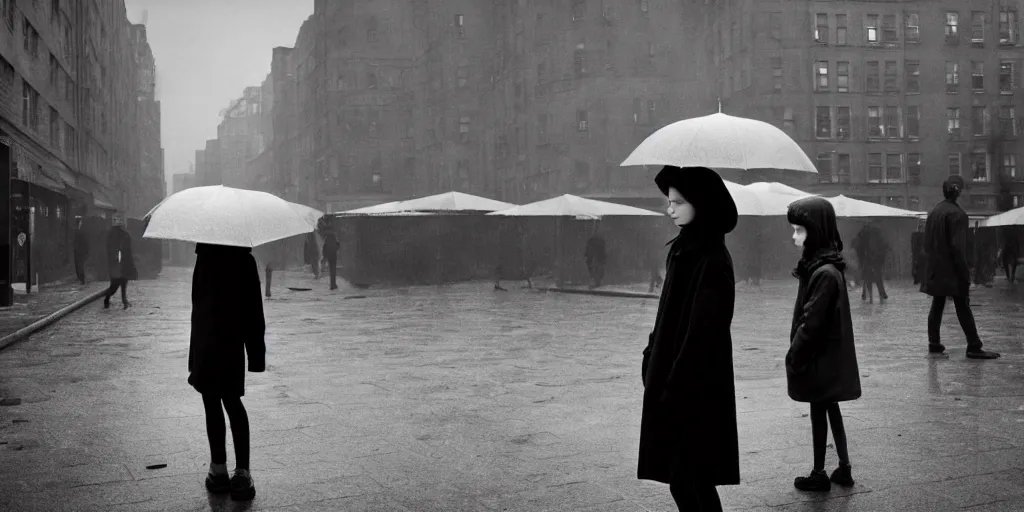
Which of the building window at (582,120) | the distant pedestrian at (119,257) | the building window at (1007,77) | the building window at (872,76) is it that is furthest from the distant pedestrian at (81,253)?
the building window at (1007,77)

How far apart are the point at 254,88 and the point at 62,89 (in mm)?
108171

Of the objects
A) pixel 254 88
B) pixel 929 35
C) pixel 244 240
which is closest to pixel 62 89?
pixel 244 240

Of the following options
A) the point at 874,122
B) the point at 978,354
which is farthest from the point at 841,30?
the point at 978,354

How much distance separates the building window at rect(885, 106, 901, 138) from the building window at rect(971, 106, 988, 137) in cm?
476

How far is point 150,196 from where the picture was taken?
11925cm

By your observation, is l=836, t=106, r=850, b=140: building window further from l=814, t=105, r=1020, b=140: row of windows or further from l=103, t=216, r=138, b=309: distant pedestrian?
l=103, t=216, r=138, b=309: distant pedestrian

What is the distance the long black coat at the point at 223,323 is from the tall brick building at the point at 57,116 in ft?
47.3

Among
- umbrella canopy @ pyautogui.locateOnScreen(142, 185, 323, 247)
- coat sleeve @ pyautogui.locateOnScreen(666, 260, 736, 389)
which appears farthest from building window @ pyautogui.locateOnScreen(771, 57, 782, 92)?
coat sleeve @ pyautogui.locateOnScreen(666, 260, 736, 389)

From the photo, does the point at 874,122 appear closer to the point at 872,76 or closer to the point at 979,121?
the point at 872,76

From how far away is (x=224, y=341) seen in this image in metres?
5.50

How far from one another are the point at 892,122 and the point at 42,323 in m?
54.2

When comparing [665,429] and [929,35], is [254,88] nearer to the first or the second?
[929,35]

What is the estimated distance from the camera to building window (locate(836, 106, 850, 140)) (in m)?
59.6

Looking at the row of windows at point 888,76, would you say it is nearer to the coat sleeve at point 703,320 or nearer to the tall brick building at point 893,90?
the tall brick building at point 893,90
